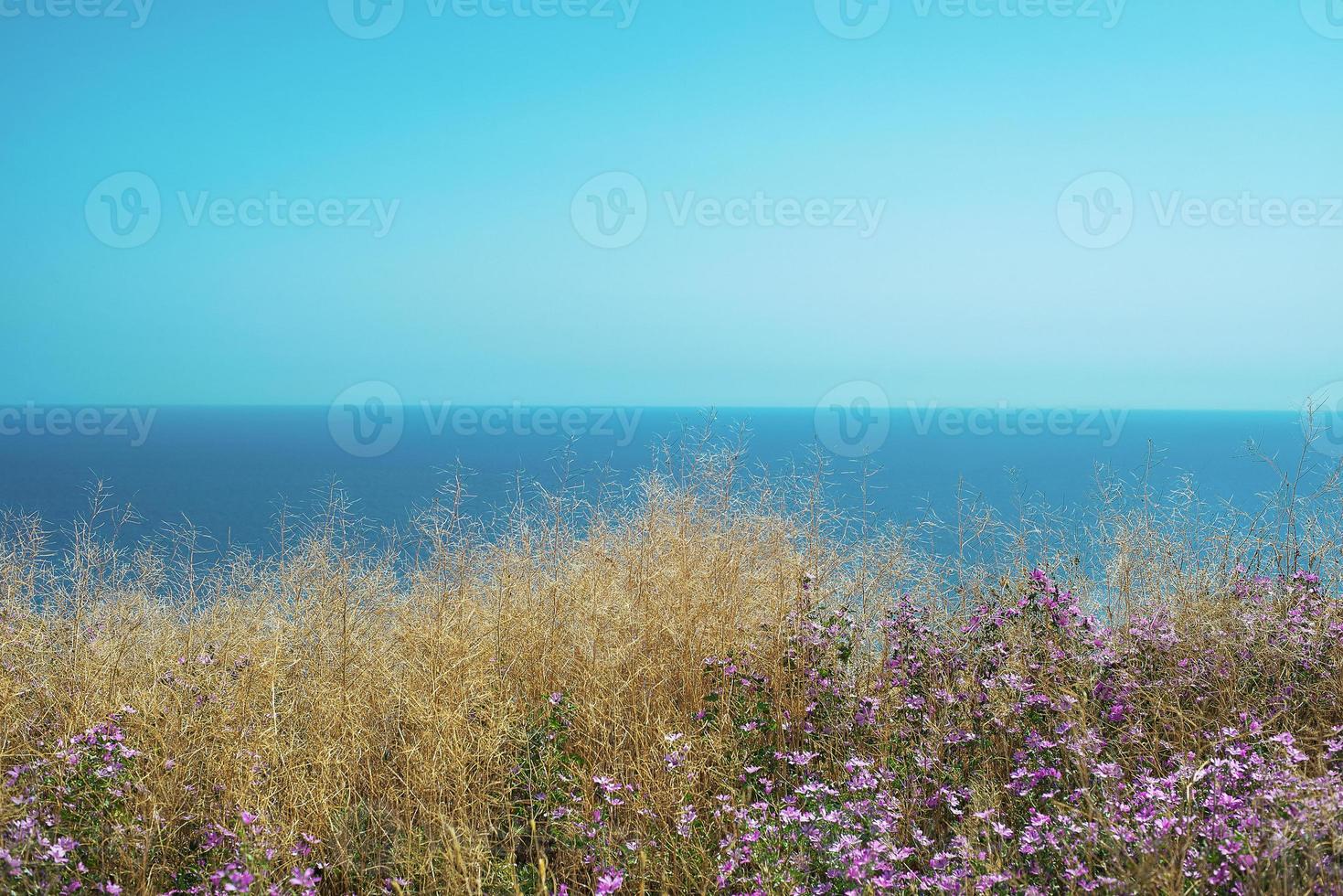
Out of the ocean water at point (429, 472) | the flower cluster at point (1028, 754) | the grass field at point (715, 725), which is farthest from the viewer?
the ocean water at point (429, 472)

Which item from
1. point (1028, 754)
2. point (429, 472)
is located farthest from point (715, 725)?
point (429, 472)

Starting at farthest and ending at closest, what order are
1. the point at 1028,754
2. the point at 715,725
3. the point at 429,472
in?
the point at 429,472 → the point at 715,725 → the point at 1028,754

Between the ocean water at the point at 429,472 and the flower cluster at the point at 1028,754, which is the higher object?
the flower cluster at the point at 1028,754

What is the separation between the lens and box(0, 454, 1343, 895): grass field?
263 centimetres

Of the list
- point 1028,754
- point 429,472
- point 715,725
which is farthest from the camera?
point 429,472

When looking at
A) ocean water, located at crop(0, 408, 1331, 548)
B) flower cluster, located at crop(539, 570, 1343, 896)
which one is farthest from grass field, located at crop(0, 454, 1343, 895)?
ocean water, located at crop(0, 408, 1331, 548)

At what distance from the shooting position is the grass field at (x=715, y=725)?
Answer: 2.63 m

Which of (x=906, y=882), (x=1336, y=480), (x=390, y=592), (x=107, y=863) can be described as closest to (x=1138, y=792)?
(x=906, y=882)

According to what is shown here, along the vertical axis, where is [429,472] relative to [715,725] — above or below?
below

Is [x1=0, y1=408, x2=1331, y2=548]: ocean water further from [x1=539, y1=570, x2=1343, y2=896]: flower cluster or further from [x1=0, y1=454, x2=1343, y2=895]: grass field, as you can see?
[x1=539, y1=570, x2=1343, y2=896]: flower cluster

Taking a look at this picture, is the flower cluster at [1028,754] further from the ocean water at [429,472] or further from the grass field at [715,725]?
the ocean water at [429,472]

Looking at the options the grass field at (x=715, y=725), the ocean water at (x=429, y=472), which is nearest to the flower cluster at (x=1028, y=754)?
the grass field at (x=715, y=725)

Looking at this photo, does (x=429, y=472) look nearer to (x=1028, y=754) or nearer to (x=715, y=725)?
(x=715, y=725)

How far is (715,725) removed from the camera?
3.67 m
